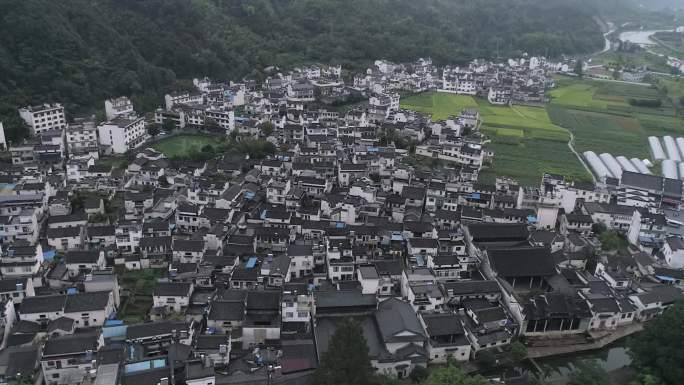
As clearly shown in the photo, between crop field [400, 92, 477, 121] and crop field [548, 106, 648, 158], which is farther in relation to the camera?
crop field [400, 92, 477, 121]

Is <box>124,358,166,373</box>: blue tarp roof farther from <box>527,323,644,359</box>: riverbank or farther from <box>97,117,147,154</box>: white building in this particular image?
<box>97,117,147,154</box>: white building

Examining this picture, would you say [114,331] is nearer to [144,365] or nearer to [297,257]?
[144,365]

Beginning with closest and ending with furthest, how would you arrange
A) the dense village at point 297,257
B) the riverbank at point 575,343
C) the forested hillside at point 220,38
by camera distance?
the dense village at point 297,257
the riverbank at point 575,343
the forested hillside at point 220,38

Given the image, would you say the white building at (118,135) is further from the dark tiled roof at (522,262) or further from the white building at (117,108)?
the dark tiled roof at (522,262)

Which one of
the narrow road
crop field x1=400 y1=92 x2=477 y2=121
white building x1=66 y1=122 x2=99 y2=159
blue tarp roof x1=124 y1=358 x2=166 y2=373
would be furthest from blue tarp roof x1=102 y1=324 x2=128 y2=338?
crop field x1=400 y1=92 x2=477 y2=121

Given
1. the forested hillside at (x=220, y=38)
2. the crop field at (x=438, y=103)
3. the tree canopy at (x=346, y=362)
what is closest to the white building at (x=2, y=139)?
the forested hillside at (x=220, y=38)

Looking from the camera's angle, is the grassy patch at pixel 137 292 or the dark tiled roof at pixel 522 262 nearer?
the grassy patch at pixel 137 292
